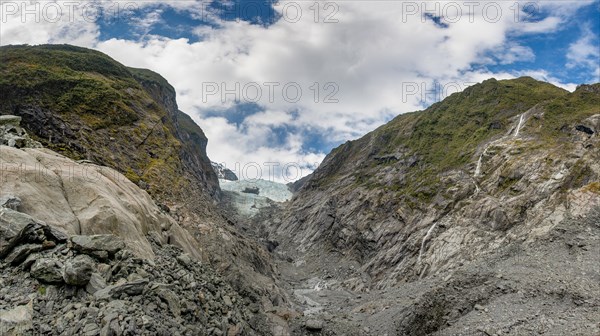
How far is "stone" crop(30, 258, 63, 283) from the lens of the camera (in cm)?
1449

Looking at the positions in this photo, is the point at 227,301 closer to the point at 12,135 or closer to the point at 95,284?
the point at 95,284

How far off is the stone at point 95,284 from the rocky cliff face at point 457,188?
47055 mm

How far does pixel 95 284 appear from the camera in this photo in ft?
49.9

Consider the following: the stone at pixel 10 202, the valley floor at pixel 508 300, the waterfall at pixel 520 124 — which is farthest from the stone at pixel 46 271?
the waterfall at pixel 520 124

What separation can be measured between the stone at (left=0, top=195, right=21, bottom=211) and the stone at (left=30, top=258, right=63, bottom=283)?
12.9 feet

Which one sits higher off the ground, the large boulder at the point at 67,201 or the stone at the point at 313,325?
the large boulder at the point at 67,201

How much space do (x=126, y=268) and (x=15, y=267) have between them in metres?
4.04

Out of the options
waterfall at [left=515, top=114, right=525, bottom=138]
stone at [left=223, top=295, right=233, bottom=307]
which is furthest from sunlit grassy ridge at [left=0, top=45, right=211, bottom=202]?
waterfall at [left=515, top=114, right=525, bottom=138]

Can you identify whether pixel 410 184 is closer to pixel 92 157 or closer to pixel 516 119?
pixel 516 119

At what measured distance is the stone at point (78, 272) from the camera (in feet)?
47.9

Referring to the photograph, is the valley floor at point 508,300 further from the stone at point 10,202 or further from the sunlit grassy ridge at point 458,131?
the sunlit grassy ridge at point 458,131

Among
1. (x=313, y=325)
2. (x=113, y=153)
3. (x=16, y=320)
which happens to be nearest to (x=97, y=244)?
(x=16, y=320)

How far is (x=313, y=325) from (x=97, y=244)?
2016cm

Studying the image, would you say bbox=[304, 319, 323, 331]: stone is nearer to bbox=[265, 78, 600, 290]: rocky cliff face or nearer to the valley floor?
the valley floor
